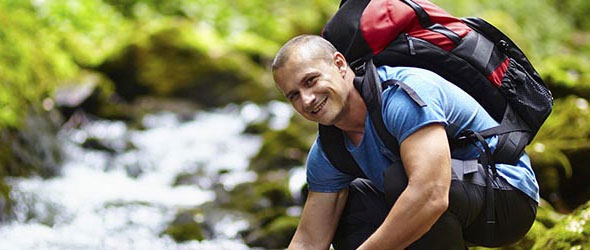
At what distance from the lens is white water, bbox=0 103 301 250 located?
6141 millimetres

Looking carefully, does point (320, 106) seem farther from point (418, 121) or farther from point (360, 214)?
point (360, 214)

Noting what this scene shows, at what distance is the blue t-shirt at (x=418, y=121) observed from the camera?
2551 millimetres

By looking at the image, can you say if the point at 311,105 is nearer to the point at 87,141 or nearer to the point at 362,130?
the point at 362,130

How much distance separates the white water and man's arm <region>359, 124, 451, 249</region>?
Result: 3.40 metres

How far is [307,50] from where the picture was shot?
8.87 feet

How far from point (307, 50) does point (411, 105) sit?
419mm

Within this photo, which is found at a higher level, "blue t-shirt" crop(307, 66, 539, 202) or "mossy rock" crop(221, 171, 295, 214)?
"mossy rock" crop(221, 171, 295, 214)

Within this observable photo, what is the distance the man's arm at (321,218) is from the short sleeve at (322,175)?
32 millimetres

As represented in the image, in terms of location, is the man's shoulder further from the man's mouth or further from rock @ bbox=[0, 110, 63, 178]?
rock @ bbox=[0, 110, 63, 178]

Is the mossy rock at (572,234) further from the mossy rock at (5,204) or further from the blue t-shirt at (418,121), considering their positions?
the mossy rock at (5,204)

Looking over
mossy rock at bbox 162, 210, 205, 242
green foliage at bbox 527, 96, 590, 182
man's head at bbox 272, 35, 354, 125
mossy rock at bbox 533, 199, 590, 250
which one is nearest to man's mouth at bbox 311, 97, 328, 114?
man's head at bbox 272, 35, 354, 125

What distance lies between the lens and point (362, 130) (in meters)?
2.83

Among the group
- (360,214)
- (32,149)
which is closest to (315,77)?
(360,214)

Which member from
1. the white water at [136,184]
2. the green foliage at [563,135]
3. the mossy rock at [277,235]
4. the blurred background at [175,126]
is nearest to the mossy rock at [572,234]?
the blurred background at [175,126]
